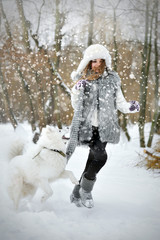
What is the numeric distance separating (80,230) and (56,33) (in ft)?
20.9

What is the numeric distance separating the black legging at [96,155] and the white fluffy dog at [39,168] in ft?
0.91

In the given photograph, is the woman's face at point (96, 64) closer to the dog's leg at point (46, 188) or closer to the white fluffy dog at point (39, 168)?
the white fluffy dog at point (39, 168)

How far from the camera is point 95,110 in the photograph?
218 centimetres

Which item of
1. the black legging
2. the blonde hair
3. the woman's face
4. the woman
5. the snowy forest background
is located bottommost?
the black legging

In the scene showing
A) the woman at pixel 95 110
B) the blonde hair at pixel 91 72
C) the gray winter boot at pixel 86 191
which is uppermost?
the blonde hair at pixel 91 72

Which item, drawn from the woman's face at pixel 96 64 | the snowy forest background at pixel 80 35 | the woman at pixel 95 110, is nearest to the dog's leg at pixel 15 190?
the woman at pixel 95 110

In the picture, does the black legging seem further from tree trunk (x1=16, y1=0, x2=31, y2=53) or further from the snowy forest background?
tree trunk (x1=16, y1=0, x2=31, y2=53)

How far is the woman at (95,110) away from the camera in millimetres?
2107

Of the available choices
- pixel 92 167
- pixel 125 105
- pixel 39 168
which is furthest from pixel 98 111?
pixel 39 168

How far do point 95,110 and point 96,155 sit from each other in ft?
1.83

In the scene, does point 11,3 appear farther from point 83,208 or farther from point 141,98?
point 83,208

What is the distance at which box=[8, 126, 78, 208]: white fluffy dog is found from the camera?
2080 millimetres

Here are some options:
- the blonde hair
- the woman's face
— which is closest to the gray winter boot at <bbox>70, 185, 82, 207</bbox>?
the blonde hair

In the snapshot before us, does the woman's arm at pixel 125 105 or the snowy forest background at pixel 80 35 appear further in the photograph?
the snowy forest background at pixel 80 35
